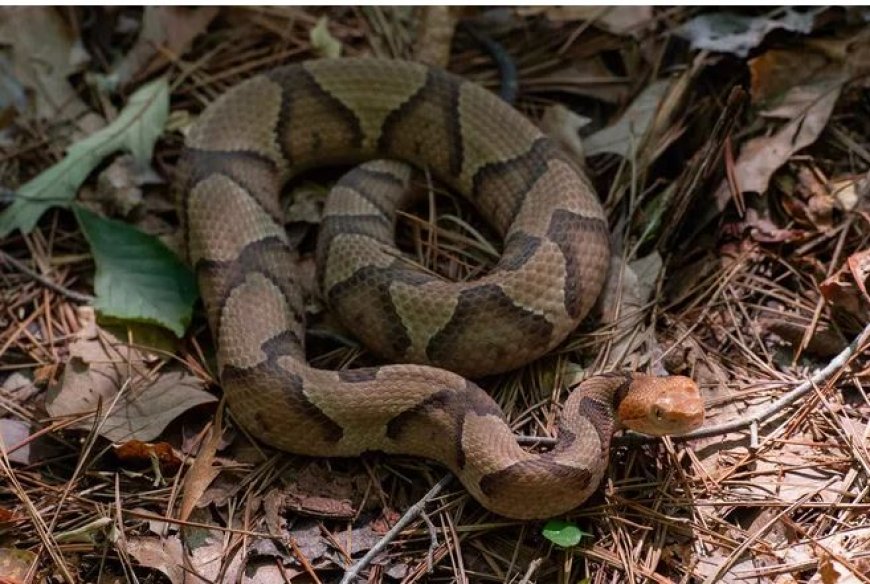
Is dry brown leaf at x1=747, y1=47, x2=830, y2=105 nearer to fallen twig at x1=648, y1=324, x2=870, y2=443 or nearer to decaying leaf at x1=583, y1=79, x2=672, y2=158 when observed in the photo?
decaying leaf at x1=583, y1=79, x2=672, y2=158

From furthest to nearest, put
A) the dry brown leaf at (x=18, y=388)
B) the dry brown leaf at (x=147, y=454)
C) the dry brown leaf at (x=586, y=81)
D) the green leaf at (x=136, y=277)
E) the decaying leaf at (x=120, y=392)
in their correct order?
the dry brown leaf at (x=586, y=81) < the green leaf at (x=136, y=277) < the dry brown leaf at (x=18, y=388) < the decaying leaf at (x=120, y=392) < the dry brown leaf at (x=147, y=454)

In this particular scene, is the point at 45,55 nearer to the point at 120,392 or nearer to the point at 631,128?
the point at 120,392

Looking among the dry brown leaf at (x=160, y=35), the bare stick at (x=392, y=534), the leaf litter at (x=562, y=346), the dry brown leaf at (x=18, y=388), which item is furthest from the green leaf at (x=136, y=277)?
the bare stick at (x=392, y=534)

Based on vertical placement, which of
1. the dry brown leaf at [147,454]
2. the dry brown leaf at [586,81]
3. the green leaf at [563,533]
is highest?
the dry brown leaf at [586,81]

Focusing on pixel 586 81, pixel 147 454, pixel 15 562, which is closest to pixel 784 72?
pixel 586 81

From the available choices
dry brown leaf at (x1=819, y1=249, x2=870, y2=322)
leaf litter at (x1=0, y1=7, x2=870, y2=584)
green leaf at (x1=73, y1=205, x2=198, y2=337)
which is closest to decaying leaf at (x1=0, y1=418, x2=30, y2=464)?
leaf litter at (x1=0, y1=7, x2=870, y2=584)

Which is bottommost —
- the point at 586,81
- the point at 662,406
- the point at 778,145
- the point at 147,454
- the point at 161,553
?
the point at 161,553

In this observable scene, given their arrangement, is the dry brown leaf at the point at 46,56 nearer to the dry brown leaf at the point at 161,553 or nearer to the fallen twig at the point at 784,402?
the dry brown leaf at the point at 161,553
